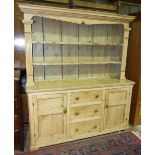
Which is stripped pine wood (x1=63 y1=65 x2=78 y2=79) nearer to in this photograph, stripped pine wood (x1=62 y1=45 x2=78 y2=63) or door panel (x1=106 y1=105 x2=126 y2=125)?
stripped pine wood (x1=62 y1=45 x2=78 y2=63)

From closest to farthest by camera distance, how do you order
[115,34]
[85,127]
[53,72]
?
[85,127] → [53,72] → [115,34]

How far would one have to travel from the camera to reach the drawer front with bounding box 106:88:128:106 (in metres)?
2.41

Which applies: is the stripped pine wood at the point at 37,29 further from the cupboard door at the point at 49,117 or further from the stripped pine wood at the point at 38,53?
the cupboard door at the point at 49,117

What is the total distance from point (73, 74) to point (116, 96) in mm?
727

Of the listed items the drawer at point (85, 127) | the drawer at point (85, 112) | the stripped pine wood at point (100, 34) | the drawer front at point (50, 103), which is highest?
the stripped pine wood at point (100, 34)

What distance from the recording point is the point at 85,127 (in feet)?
7.79

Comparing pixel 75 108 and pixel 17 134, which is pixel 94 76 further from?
pixel 17 134

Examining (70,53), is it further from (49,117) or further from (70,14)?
(49,117)

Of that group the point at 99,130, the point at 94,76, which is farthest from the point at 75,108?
the point at 94,76

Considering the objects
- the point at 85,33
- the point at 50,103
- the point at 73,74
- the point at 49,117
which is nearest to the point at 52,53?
the point at 73,74

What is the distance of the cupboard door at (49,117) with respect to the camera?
6.79 ft

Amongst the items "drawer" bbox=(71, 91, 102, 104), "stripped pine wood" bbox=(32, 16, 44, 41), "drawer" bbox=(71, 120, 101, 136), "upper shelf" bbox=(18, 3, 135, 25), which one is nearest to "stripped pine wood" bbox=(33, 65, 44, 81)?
"stripped pine wood" bbox=(32, 16, 44, 41)

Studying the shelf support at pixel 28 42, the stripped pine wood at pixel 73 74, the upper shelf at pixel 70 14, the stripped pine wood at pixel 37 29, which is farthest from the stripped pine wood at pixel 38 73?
the upper shelf at pixel 70 14
